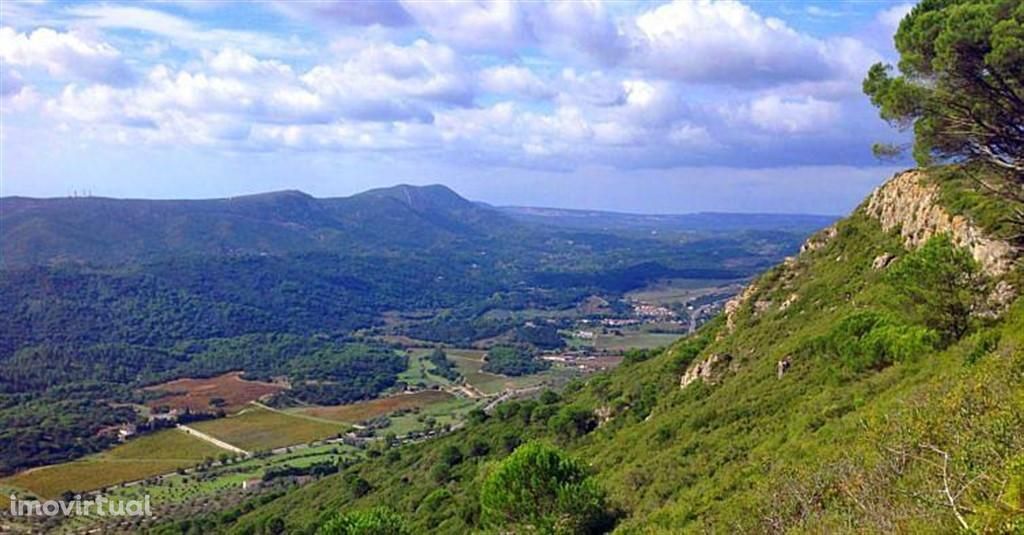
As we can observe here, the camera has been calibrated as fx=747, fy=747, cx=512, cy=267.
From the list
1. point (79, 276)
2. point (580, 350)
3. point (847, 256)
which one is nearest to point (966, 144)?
point (847, 256)

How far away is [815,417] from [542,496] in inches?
325

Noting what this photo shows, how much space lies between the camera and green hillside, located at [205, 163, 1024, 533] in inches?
429

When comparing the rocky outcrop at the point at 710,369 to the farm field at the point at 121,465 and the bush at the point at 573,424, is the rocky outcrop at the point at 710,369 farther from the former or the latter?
the farm field at the point at 121,465

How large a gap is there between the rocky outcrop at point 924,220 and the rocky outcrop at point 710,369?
9.72m

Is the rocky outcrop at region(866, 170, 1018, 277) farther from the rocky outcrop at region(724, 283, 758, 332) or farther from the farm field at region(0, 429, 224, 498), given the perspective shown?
the farm field at region(0, 429, 224, 498)

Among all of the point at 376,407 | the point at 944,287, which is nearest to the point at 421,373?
the point at 376,407

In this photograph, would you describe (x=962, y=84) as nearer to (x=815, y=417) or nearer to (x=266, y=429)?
(x=815, y=417)

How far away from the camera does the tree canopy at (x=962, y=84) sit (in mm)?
19219

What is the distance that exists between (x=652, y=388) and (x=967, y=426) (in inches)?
1161

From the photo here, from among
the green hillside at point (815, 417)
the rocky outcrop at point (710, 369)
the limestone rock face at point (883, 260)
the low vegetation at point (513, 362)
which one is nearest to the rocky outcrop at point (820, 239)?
the green hillside at point (815, 417)

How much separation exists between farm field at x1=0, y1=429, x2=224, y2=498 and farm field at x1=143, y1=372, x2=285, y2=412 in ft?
49.5

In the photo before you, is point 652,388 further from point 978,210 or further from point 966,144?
point 966,144

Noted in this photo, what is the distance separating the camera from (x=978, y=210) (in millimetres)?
26797

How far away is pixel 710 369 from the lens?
36531 mm
